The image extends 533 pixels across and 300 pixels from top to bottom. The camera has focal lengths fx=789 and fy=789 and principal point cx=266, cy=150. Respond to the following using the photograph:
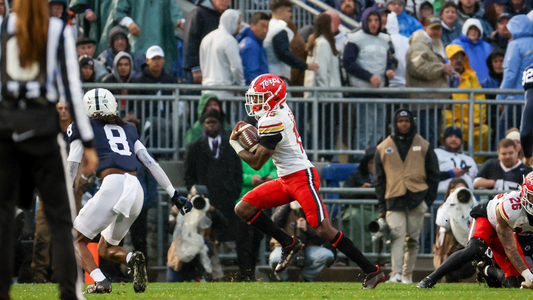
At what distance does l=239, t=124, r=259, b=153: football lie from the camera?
25.7ft

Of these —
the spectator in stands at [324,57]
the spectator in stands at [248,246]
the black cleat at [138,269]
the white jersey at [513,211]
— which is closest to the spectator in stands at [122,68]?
the spectator in stands at [248,246]

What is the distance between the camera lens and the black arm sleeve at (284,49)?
11.8 m

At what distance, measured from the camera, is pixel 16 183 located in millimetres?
4594

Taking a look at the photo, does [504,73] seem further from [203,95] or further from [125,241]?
[125,241]

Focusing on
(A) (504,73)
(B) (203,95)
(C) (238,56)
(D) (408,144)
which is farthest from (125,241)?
(A) (504,73)

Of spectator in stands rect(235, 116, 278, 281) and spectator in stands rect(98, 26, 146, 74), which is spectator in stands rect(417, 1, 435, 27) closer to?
spectator in stands rect(235, 116, 278, 281)

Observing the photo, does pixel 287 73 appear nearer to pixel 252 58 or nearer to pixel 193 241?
pixel 252 58

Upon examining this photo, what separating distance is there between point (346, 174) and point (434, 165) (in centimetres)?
142

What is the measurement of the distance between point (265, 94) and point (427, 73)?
4886 millimetres

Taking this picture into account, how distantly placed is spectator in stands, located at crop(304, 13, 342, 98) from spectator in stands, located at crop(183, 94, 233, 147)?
1.48 metres

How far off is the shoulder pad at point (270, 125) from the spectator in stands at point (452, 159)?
444 centimetres

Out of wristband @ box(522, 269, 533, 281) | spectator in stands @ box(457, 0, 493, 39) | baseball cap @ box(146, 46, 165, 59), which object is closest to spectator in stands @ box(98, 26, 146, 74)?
baseball cap @ box(146, 46, 165, 59)

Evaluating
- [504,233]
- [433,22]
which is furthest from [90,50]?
[504,233]

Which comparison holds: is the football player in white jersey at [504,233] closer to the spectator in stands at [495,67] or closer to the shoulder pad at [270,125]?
the shoulder pad at [270,125]
